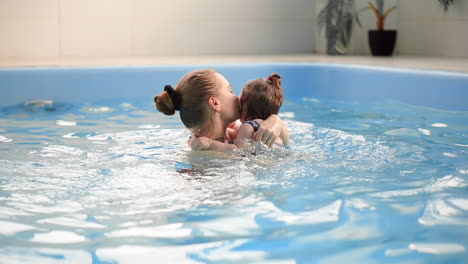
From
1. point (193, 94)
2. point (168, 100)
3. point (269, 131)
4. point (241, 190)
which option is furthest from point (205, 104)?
point (241, 190)

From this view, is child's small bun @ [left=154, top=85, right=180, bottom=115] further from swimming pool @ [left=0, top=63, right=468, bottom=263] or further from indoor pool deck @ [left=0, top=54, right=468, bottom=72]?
indoor pool deck @ [left=0, top=54, right=468, bottom=72]

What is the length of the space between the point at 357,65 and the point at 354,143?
234 centimetres

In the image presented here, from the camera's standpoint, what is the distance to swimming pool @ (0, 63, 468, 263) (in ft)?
5.57

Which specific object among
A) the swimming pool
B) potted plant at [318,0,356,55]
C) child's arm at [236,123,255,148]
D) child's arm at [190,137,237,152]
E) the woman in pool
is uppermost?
potted plant at [318,0,356,55]

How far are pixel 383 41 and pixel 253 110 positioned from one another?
459 centimetres

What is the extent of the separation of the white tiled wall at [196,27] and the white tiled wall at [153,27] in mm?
11

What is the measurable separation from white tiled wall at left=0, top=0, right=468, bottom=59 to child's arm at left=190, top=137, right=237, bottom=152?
4.66 metres

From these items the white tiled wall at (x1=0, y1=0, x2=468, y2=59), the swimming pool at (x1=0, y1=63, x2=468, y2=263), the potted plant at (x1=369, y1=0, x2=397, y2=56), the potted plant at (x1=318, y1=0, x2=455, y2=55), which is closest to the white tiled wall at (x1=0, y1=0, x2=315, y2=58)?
the white tiled wall at (x1=0, y1=0, x2=468, y2=59)

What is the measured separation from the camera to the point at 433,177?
2.49m

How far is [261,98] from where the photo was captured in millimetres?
2889

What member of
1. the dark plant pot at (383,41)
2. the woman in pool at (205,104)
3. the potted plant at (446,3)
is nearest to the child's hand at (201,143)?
the woman in pool at (205,104)

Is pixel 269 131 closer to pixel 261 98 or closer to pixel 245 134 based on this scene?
pixel 245 134

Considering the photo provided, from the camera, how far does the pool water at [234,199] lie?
1.68m

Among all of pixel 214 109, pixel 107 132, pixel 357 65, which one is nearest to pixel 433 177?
pixel 214 109
